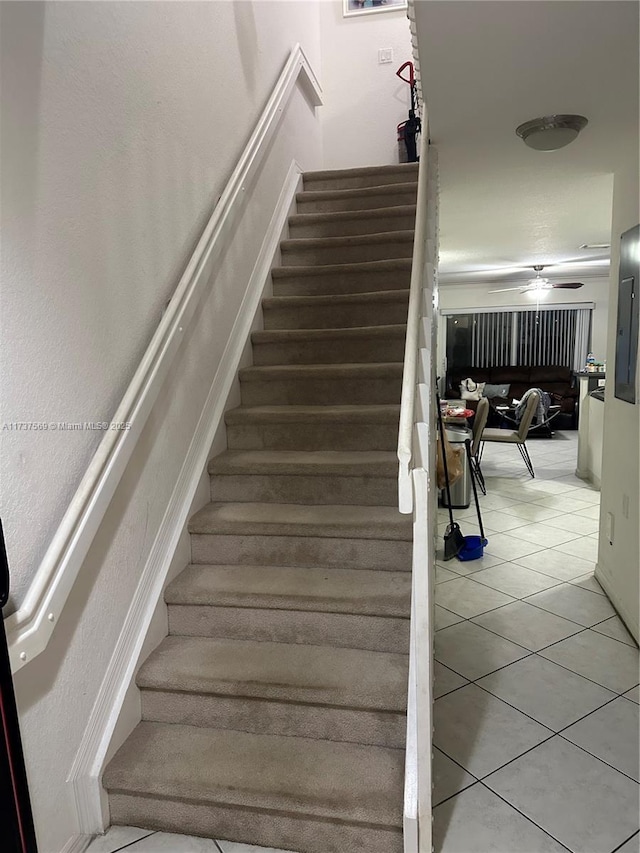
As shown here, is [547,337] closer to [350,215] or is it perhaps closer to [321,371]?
[350,215]

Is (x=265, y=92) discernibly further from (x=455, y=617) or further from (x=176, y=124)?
(x=455, y=617)

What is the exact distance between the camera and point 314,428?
269 cm

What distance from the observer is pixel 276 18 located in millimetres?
3668

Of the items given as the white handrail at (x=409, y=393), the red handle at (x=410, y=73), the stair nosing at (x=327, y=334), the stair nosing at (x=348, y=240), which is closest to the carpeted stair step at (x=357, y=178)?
the stair nosing at (x=348, y=240)

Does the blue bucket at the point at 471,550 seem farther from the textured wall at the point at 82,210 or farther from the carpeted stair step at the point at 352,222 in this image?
the textured wall at the point at 82,210

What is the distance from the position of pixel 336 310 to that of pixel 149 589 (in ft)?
6.09

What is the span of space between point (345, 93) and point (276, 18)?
1.41 metres

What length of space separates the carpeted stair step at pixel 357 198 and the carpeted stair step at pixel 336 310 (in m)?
1.02

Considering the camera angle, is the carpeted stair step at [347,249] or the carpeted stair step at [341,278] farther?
the carpeted stair step at [347,249]

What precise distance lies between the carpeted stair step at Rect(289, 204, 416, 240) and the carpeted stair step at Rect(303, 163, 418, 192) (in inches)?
18.0

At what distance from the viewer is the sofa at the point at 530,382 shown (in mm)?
8969

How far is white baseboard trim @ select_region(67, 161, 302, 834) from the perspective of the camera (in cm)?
166

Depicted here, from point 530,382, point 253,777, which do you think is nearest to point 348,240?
point 253,777

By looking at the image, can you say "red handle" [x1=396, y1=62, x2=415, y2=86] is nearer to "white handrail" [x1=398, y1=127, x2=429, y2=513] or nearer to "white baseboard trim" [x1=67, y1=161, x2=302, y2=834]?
"white baseboard trim" [x1=67, y1=161, x2=302, y2=834]
